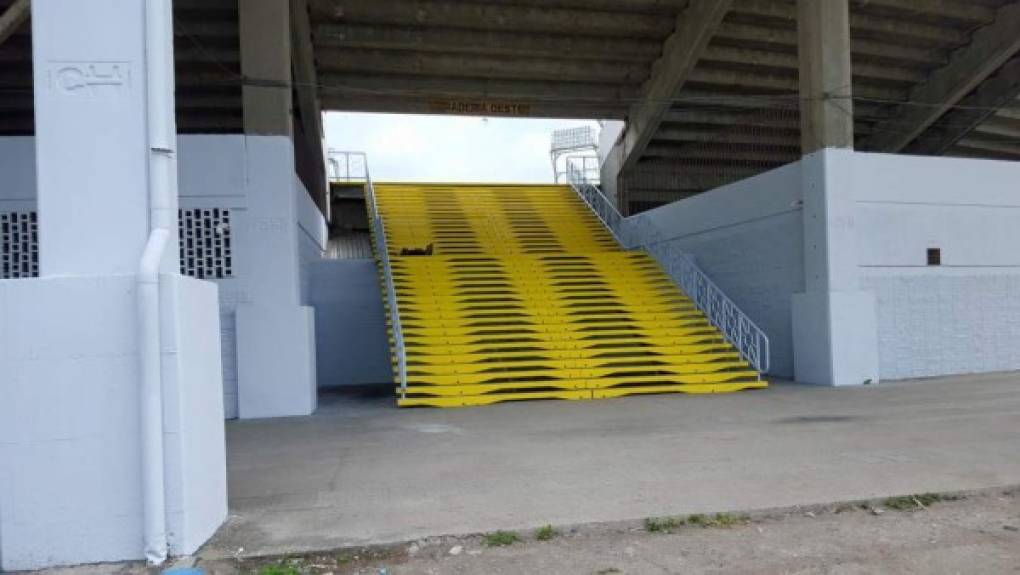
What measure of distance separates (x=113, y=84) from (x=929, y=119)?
21.3 m

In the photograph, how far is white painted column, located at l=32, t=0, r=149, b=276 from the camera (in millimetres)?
4398

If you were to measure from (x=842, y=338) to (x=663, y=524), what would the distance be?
8.49m

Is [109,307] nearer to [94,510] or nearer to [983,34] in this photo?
[94,510]

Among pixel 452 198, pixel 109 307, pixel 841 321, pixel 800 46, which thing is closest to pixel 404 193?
pixel 452 198

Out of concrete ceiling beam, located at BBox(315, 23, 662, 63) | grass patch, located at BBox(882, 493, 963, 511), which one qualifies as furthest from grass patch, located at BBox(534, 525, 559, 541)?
concrete ceiling beam, located at BBox(315, 23, 662, 63)

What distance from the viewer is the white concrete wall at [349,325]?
1435cm

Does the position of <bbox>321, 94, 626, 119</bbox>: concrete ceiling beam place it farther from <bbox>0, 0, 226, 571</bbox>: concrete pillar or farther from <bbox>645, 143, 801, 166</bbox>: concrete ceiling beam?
<bbox>0, 0, 226, 571</bbox>: concrete pillar

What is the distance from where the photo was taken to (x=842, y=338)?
11930 millimetres

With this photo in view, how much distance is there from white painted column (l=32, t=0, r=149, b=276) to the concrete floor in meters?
2.00

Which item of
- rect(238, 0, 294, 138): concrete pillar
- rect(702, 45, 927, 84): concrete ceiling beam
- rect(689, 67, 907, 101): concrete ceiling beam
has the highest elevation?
rect(702, 45, 927, 84): concrete ceiling beam

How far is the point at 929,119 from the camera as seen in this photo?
65.7 ft

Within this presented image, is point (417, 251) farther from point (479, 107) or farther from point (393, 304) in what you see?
point (479, 107)

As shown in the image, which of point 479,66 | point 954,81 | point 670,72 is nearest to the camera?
point 670,72

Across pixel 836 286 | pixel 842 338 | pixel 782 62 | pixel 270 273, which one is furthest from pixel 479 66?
pixel 842 338
